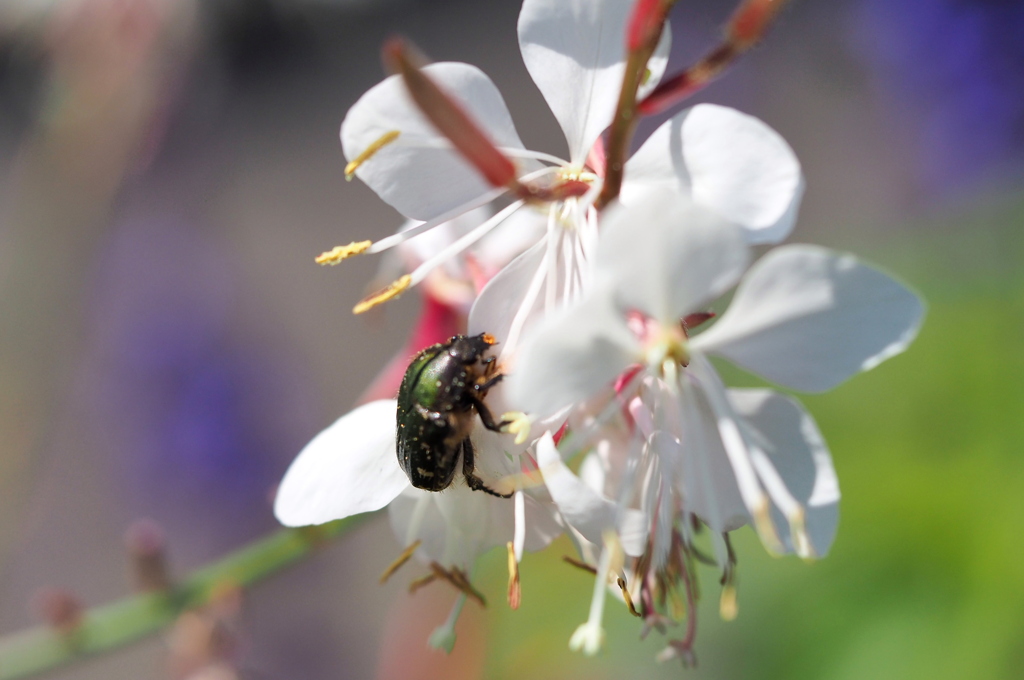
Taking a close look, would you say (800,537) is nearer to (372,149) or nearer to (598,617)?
(598,617)

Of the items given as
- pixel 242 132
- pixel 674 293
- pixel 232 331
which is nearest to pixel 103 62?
pixel 232 331

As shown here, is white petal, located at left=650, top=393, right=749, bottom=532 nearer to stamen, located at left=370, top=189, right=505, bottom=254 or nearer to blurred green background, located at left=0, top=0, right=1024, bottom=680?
stamen, located at left=370, top=189, right=505, bottom=254

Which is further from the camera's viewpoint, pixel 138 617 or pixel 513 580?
pixel 138 617

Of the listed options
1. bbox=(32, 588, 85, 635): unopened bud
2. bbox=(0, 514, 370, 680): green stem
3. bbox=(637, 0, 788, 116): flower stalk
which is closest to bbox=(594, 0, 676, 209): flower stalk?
bbox=(637, 0, 788, 116): flower stalk

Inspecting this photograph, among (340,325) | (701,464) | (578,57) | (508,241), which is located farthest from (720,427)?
(340,325)

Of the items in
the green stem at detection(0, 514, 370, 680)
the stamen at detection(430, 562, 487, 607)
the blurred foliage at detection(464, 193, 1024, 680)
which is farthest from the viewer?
the blurred foliage at detection(464, 193, 1024, 680)

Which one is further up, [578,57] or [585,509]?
[578,57]
